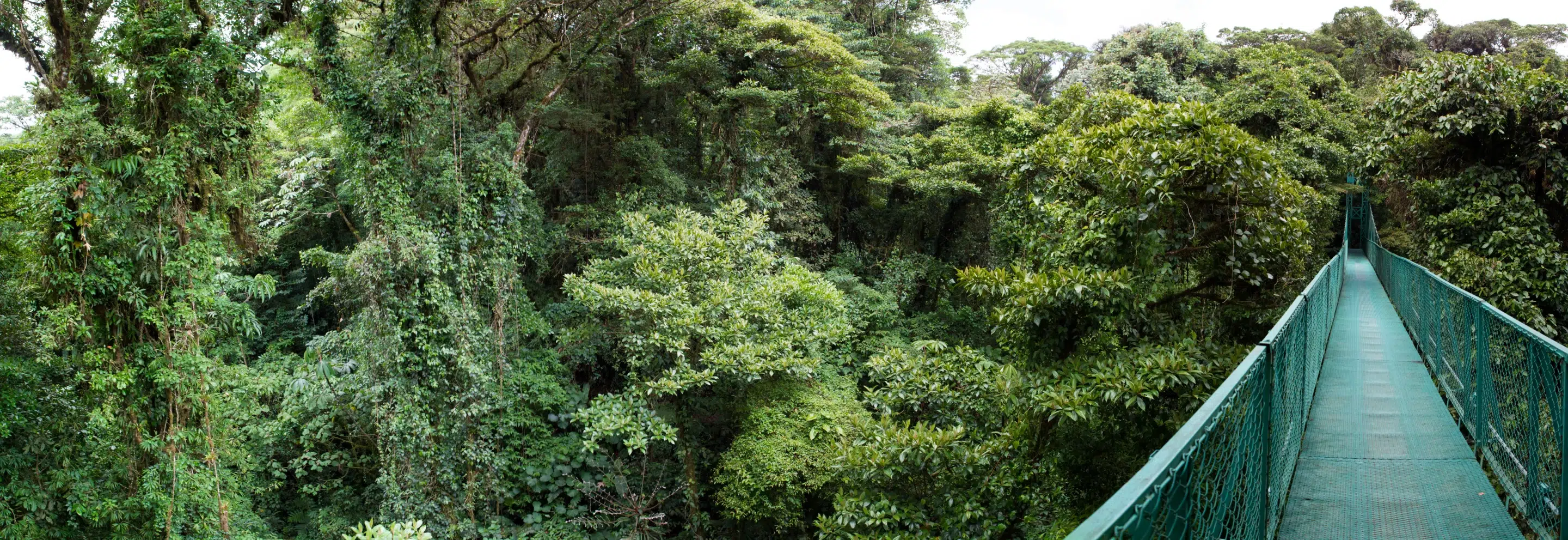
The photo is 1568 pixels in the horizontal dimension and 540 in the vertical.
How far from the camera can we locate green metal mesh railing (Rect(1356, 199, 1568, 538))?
8.87 feet

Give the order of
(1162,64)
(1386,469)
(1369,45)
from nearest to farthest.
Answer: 1. (1386,469)
2. (1162,64)
3. (1369,45)

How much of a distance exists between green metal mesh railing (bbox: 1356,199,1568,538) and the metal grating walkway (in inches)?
4.3

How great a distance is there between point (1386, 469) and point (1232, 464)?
186cm

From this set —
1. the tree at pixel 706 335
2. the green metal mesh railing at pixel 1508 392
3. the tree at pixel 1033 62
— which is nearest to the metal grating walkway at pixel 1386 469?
the green metal mesh railing at pixel 1508 392

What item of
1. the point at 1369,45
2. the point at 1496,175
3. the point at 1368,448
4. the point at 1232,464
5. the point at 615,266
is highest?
the point at 1369,45

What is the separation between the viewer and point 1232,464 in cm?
195

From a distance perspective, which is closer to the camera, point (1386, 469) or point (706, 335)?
point (1386, 469)

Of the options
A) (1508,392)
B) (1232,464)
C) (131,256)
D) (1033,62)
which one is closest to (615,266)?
(131,256)

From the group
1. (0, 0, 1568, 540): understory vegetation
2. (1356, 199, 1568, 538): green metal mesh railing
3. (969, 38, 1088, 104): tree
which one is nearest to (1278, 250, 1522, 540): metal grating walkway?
(1356, 199, 1568, 538): green metal mesh railing

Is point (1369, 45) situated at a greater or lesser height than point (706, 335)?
greater

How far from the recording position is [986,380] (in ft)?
19.6

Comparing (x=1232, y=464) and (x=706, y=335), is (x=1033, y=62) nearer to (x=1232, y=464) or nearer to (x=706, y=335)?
(x=706, y=335)

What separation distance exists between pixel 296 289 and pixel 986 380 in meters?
14.2

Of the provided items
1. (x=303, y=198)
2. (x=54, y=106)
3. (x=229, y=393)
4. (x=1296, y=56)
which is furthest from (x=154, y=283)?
(x=1296, y=56)
